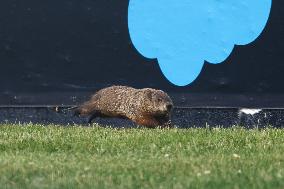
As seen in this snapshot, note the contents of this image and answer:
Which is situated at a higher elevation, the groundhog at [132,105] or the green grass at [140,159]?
the groundhog at [132,105]

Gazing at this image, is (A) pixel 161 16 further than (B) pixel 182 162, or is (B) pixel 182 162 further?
(A) pixel 161 16

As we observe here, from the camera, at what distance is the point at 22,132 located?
1006cm

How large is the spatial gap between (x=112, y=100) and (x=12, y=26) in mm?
2220

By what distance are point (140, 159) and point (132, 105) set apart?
4.62 meters

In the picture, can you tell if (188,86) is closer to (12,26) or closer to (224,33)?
(224,33)

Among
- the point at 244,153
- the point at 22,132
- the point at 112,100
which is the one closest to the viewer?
the point at 244,153

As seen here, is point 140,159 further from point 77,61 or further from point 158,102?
point 77,61

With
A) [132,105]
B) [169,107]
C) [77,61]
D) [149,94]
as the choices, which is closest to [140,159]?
[169,107]

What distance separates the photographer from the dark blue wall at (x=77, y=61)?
12.5 meters

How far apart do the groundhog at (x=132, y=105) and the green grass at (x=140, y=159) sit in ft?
4.95

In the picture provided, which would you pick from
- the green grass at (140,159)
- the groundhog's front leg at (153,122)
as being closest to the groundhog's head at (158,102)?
the groundhog's front leg at (153,122)

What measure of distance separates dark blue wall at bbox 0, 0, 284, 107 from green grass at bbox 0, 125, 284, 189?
2.25 meters

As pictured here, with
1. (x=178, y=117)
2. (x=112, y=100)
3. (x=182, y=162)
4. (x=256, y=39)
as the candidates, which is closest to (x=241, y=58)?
(x=256, y=39)

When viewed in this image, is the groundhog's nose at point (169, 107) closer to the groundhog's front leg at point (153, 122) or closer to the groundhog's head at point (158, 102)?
the groundhog's head at point (158, 102)
